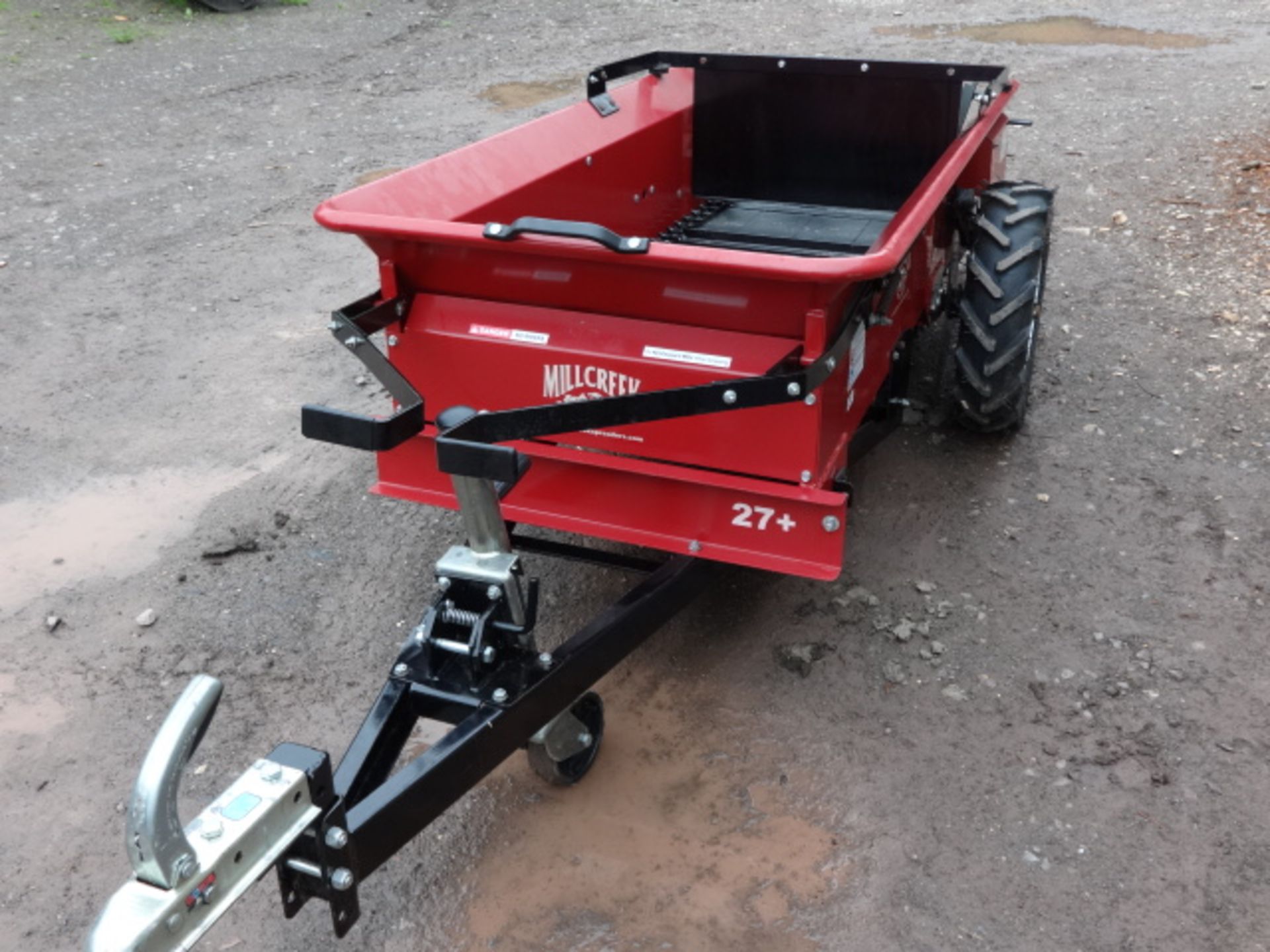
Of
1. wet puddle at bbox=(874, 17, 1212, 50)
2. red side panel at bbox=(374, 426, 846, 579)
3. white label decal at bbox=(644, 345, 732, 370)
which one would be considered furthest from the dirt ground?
wet puddle at bbox=(874, 17, 1212, 50)

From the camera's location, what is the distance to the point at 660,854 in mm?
2621

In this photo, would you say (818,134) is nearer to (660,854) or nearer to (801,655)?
(801,655)

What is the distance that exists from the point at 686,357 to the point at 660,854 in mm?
1140

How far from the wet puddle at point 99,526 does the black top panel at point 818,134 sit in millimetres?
2181

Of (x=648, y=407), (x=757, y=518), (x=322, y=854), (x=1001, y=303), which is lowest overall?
(x=322, y=854)

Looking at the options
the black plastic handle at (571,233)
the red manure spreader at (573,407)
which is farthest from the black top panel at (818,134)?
the black plastic handle at (571,233)

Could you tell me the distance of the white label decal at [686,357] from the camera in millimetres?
2646

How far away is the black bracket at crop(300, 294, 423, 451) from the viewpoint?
87.2 inches

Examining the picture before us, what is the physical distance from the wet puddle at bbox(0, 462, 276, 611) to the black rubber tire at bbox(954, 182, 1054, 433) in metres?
2.48

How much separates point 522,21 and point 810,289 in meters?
9.60

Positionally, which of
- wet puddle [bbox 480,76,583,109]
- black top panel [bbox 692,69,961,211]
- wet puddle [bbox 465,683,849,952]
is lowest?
wet puddle [bbox 465,683,849,952]

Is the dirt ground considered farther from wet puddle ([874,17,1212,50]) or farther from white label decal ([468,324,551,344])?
wet puddle ([874,17,1212,50])

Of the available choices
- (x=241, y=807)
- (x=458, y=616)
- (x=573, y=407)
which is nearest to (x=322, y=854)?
(x=241, y=807)

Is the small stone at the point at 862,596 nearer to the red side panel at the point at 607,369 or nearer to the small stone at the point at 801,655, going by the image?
the small stone at the point at 801,655
